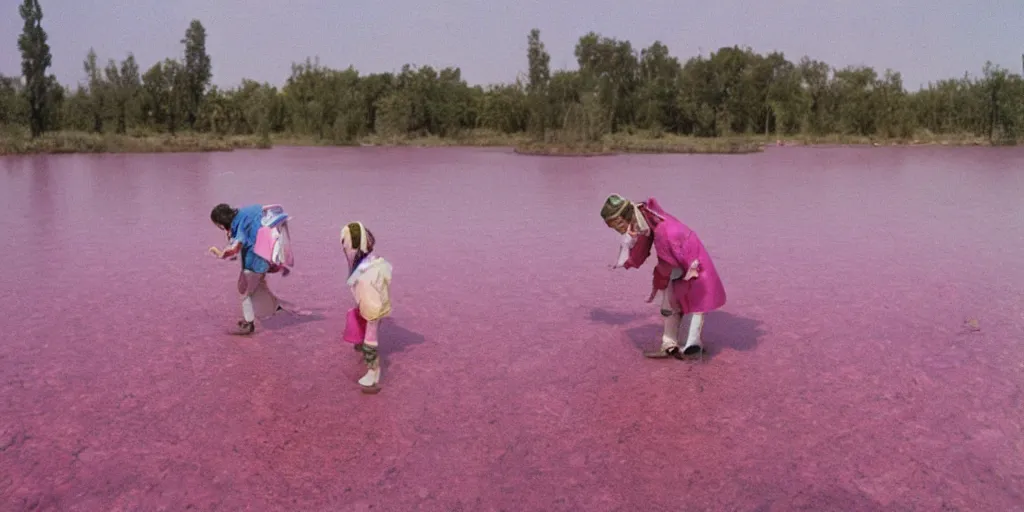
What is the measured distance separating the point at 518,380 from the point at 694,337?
1292 millimetres

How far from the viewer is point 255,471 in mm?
4266

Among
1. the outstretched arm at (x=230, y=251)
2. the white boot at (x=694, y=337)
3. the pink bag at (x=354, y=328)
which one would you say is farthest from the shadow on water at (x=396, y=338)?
the white boot at (x=694, y=337)

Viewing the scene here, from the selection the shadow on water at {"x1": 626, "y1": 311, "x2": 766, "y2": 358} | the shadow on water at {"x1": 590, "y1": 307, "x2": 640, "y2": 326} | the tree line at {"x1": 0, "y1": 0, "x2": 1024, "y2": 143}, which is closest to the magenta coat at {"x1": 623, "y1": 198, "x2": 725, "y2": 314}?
the shadow on water at {"x1": 626, "y1": 311, "x2": 766, "y2": 358}

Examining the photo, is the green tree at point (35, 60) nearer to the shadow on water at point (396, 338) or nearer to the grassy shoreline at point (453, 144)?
the grassy shoreline at point (453, 144)

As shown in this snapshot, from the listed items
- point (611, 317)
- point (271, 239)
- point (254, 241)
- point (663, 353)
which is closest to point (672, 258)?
point (663, 353)

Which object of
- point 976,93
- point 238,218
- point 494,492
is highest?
point 976,93

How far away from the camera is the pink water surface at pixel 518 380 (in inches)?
163

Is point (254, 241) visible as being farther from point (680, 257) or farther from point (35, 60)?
point (35, 60)

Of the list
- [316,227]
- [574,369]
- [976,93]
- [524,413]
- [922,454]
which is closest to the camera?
[922,454]

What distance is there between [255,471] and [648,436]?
82.0 inches

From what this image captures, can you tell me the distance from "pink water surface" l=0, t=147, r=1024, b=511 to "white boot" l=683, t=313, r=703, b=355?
0.54 feet

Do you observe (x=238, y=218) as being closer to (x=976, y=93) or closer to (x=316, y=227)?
(x=316, y=227)

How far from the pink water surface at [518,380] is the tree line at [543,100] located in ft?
144

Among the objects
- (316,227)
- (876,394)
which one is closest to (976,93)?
(316,227)
